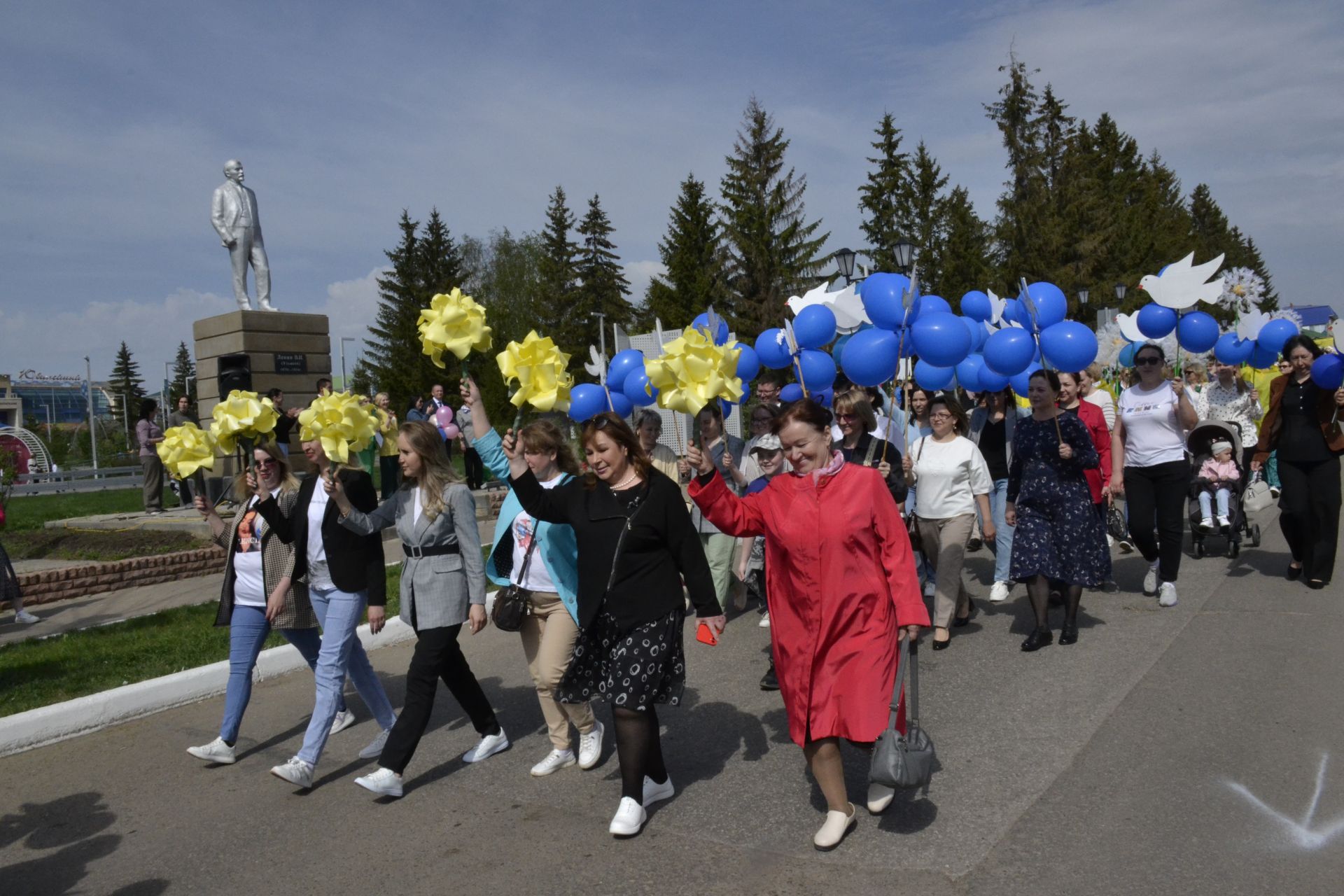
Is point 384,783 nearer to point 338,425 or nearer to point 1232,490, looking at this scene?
point 338,425

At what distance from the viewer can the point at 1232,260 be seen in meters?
63.8

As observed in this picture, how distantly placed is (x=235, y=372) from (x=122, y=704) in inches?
404

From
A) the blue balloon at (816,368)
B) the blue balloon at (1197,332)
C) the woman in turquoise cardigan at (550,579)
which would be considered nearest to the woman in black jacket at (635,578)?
the woman in turquoise cardigan at (550,579)

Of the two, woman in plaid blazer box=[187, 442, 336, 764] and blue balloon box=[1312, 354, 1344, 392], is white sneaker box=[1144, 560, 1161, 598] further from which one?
woman in plaid blazer box=[187, 442, 336, 764]

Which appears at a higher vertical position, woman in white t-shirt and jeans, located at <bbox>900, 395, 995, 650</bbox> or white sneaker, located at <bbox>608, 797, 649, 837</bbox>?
woman in white t-shirt and jeans, located at <bbox>900, 395, 995, 650</bbox>

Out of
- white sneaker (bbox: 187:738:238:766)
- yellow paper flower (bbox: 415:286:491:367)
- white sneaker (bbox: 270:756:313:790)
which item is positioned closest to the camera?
yellow paper flower (bbox: 415:286:491:367)

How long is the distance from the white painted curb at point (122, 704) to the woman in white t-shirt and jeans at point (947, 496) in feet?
14.3

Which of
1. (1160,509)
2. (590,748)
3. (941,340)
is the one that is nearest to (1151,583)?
(1160,509)

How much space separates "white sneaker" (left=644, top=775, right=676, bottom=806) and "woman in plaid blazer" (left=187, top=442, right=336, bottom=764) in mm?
1976

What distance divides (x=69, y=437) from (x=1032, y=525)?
65.6 m

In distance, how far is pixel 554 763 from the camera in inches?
Result: 194

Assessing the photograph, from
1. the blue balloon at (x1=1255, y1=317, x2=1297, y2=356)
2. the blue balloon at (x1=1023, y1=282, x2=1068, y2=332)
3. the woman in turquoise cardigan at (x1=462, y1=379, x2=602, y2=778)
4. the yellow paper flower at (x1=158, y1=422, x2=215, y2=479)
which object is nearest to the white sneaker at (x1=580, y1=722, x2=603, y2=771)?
the woman in turquoise cardigan at (x1=462, y1=379, x2=602, y2=778)

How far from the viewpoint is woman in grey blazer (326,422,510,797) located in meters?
4.70

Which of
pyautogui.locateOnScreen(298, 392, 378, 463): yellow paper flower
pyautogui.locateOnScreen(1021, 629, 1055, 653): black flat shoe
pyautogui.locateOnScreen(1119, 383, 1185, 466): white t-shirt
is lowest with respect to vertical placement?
pyautogui.locateOnScreen(1021, 629, 1055, 653): black flat shoe
